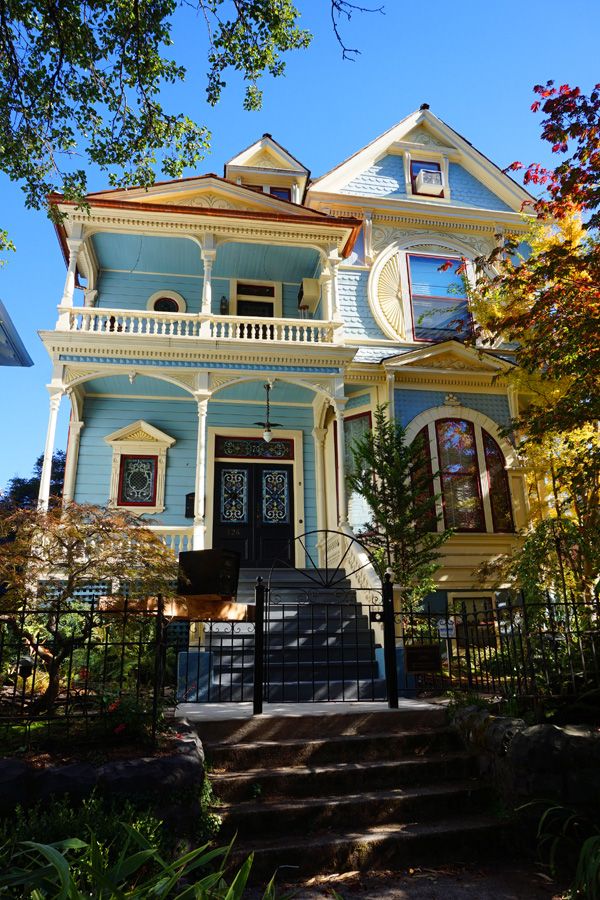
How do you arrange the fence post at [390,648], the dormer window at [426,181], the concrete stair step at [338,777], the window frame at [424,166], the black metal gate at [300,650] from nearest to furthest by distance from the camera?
the concrete stair step at [338,777] → the fence post at [390,648] → the black metal gate at [300,650] → the dormer window at [426,181] → the window frame at [424,166]

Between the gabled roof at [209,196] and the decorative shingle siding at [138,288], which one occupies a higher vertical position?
the gabled roof at [209,196]

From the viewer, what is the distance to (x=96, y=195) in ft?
40.0

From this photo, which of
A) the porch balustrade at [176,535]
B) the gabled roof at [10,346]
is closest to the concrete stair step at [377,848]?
the porch balustrade at [176,535]

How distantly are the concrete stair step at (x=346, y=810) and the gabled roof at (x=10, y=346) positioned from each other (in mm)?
12269

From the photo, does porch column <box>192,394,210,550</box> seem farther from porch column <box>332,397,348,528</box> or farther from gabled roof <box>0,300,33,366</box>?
gabled roof <box>0,300,33,366</box>

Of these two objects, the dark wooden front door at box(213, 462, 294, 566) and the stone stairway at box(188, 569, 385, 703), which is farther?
the dark wooden front door at box(213, 462, 294, 566)

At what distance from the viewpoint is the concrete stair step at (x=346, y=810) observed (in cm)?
444

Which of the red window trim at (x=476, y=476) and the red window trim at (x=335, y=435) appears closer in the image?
the red window trim at (x=335, y=435)

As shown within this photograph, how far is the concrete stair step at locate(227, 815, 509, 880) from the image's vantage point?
4125 mm

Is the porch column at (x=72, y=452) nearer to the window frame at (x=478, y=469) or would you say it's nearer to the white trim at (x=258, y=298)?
the white trim at (x=258, y=298)

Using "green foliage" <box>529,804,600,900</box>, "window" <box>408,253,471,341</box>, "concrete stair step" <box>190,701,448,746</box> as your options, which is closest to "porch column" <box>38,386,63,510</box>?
"concrete stair step" <box>190,701,448,746</box>

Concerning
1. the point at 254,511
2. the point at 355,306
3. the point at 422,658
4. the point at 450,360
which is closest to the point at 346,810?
the point at 422,658

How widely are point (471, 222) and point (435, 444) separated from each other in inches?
235

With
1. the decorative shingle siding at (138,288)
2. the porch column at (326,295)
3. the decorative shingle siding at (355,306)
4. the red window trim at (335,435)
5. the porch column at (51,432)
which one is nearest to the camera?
the porch column at (51,432)
